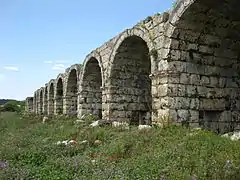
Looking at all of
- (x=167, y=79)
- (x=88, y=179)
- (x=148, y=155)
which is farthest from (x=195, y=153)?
(x=167, y=79)

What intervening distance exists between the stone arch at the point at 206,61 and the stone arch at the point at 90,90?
726 centimetres

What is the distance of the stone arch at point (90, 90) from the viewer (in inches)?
565

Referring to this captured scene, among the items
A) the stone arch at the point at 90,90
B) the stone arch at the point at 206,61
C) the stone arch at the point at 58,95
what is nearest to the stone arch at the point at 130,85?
the stone arch at the point at 206,61

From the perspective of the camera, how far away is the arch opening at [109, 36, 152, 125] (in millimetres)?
10758

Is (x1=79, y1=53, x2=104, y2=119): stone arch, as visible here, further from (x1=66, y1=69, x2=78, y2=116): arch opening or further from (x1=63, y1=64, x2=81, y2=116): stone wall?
(x1=66, y1=69, x2=78, y2=116): arch opening

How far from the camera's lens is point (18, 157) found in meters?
5.46

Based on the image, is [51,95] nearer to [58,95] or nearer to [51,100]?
[51,100]

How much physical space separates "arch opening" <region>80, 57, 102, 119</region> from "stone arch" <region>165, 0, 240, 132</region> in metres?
7.40

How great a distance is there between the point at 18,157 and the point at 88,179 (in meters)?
2.31

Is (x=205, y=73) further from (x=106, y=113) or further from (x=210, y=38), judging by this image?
(x=106, y=113)

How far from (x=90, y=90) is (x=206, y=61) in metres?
7.92

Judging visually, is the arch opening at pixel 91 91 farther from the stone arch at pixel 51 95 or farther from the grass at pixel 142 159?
the stone arch at pixel 51 95

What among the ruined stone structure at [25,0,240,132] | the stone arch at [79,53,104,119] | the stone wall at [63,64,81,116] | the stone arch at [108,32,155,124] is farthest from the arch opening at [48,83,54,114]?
the ruined stone structure at [25,0,240,132]

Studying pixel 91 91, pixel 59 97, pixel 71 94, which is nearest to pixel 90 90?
pixel 91 91
